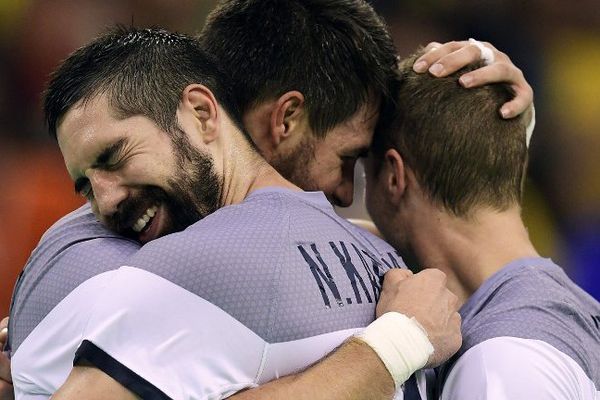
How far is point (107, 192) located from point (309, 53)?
752mm

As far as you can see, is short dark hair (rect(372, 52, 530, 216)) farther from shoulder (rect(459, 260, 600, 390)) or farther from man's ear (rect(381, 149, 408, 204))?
shoulder (rect(459, 260, 600, 390))

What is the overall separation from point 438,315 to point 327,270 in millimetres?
294

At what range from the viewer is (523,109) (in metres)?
2.87

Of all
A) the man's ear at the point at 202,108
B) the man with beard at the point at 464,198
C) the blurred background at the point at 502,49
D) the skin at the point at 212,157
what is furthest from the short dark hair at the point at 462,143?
the blurred background at the point at 502,49

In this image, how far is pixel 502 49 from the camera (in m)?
5.72

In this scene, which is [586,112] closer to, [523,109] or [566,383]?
[523,109]

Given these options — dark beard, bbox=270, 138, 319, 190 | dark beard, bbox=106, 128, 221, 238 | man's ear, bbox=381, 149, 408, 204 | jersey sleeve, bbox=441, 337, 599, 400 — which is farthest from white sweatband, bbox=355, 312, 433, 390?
man's ear, bbox=381, 149, 408, 204

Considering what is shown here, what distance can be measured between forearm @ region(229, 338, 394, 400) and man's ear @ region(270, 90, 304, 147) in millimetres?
841

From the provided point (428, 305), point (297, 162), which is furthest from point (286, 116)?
point (428, 305)

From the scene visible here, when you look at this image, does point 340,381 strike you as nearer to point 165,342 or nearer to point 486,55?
point 165,342

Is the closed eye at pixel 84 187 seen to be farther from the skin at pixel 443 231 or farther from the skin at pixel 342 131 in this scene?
the skin at pixel 443 231

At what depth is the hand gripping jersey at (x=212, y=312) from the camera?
73.2 inches

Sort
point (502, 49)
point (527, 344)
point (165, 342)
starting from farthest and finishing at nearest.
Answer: point (502, 49) < point (527, 344) < point (165, 342)

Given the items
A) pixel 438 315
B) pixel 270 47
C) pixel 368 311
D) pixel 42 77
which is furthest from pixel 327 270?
pixel 42 77
